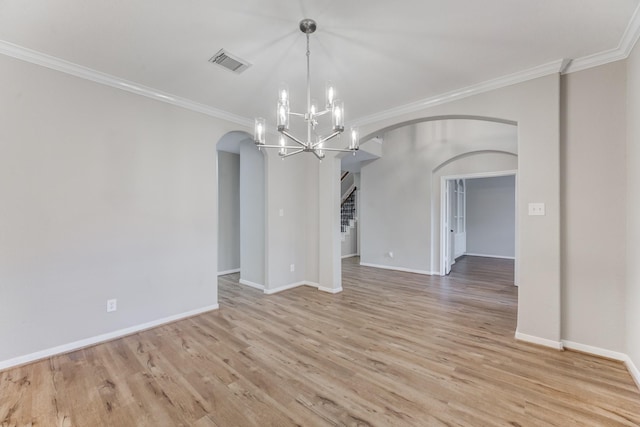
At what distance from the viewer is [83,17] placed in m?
2.06

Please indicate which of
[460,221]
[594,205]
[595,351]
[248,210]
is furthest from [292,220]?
[460,221]

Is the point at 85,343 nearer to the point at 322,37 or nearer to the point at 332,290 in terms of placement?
the point at 332,290

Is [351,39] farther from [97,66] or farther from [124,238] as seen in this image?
[124,238]

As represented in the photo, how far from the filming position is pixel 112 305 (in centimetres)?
291

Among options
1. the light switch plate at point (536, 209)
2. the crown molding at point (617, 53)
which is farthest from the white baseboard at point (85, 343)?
the crown molding at point (617, 53)

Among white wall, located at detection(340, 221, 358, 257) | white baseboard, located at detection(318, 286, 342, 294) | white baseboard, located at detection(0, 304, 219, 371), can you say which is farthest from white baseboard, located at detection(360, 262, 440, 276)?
white baseboard, located at detection(0, 304, 219, 371)

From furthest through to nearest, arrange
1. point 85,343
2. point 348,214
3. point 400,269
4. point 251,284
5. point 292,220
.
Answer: point 348,214 → point 400,269 → point 251,284 → point 292,220 → point 85,343

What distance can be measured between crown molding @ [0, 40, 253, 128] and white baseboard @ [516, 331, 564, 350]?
451cm

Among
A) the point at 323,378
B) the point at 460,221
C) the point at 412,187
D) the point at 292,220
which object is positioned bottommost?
the point at 323,378

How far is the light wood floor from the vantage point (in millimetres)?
1799

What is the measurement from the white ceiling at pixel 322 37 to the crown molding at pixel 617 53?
5 centimetres

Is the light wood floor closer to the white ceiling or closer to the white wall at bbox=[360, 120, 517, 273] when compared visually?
the white wall at bbox=[360, 120, 517, 273]

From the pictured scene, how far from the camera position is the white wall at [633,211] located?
219 cm

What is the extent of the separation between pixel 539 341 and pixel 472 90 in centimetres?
282
